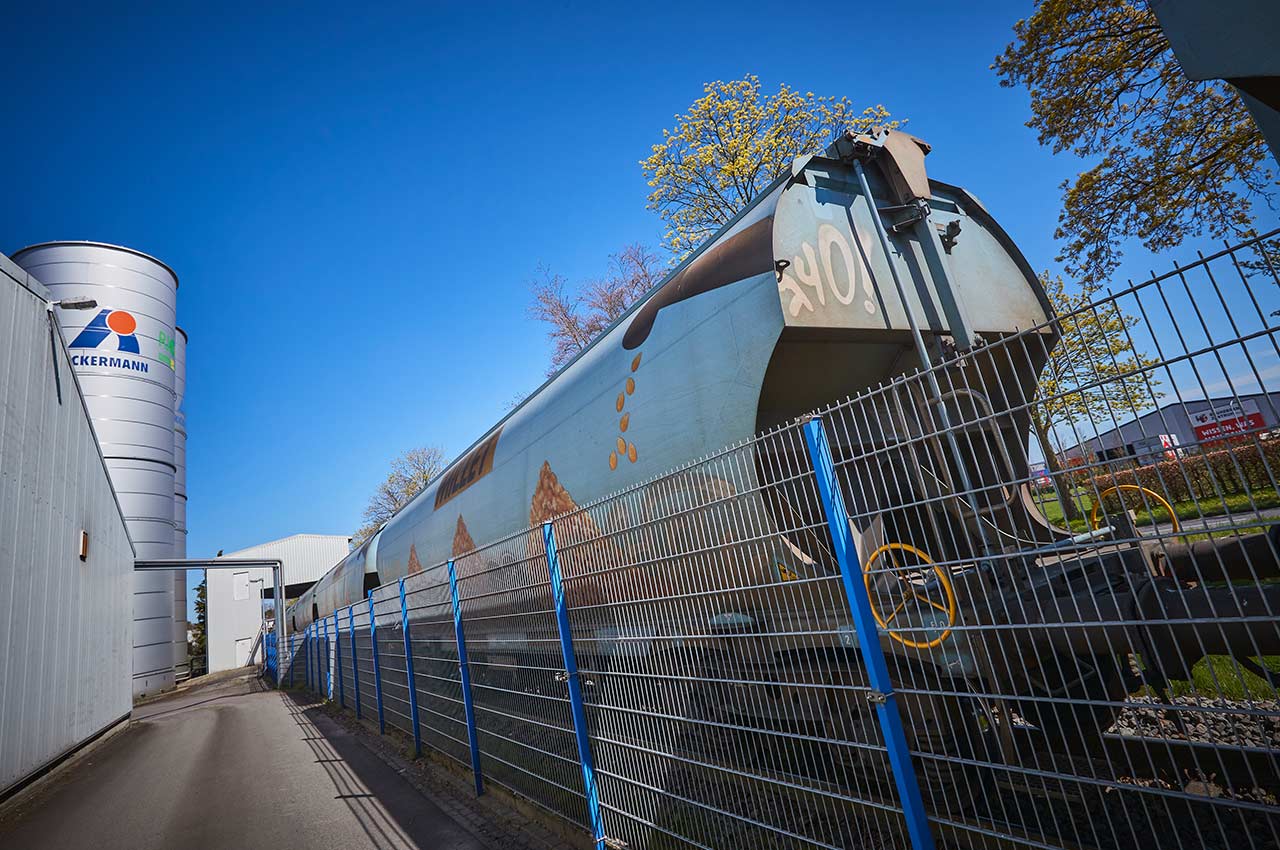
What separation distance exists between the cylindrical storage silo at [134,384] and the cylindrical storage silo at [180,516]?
3.42ft

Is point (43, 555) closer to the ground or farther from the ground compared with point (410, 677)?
farther from the ground

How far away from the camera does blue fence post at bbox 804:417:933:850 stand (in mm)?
2000

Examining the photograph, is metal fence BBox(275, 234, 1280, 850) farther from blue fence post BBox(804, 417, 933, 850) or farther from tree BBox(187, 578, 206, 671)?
tree BBox(187, 578, 206, 671)

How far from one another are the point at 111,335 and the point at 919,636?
2559 centimetres

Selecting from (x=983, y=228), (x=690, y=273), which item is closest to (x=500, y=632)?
(x=690, y=273)

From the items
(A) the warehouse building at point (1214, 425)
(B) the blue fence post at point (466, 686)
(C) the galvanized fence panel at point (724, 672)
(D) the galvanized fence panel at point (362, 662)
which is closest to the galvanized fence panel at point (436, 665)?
(B) the blue fence post at point (466, 686)

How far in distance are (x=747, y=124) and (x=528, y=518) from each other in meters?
16.8

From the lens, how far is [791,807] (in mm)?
2455

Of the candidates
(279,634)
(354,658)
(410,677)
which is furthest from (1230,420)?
(279,634)

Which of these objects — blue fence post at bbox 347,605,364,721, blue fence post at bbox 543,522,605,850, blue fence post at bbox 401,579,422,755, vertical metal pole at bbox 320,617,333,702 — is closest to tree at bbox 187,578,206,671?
vertical metal pole at bbox 320,617,333,702

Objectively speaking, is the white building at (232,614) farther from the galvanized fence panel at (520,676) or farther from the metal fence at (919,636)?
the metal fence at (919,636)

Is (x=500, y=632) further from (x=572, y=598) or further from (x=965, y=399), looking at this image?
(x=965, y=399)

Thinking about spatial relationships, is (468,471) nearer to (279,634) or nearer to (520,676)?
(520,676)

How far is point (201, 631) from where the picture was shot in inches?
1423
